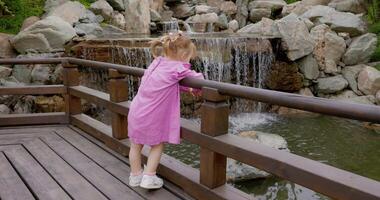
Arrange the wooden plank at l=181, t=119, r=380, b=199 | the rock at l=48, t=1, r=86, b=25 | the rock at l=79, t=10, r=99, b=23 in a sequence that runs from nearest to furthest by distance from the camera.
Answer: the wooden plank at l=181, t=119, r=380, b=199 < the rock at l=48, t=1, r=86, b=25 < the rock at l=79, t=10, r=99, b=23

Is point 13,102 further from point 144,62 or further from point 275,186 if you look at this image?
point 275,186

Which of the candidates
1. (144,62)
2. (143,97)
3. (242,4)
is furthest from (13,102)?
(242,4)

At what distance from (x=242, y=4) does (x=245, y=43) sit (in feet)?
25.1

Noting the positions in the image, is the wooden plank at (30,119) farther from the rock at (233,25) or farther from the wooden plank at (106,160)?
the rock at (233,25)

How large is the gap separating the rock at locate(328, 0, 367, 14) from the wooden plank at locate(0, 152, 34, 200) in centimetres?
1284

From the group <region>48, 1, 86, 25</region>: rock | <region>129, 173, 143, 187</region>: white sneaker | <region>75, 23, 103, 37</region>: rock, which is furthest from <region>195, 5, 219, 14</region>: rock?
<region>129, 173, 143, 187</region>: white sneaker

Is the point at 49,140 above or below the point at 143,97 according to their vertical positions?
below

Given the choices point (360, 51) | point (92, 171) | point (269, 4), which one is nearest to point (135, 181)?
point (92, 171)

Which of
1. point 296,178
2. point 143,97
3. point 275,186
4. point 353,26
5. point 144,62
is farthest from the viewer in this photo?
point 353,26

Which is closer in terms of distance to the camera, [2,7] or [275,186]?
[275,186]

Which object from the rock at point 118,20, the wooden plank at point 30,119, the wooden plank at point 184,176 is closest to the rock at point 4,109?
the wooden plank at point 30,119

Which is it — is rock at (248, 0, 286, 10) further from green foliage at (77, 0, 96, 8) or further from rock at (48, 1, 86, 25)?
rock at (48, 1, 86, 25)

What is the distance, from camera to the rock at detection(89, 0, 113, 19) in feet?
44.9

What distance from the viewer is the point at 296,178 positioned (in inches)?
86.4
